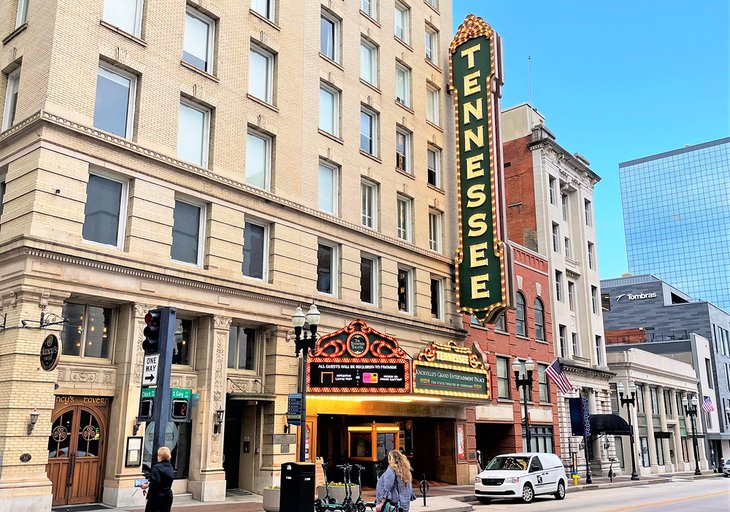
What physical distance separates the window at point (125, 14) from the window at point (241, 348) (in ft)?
35.5

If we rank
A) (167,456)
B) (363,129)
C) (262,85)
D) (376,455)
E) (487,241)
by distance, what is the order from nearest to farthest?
(167,456) < (262,85) < (376,455) < (363,129) < (487,241)

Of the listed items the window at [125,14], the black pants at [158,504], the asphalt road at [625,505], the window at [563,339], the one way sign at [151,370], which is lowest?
the asphalt road at [625,505]

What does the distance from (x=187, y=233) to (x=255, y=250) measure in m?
3.13

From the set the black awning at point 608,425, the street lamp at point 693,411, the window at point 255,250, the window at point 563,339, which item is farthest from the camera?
the street lamp at point 693,411

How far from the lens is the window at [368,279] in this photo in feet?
102

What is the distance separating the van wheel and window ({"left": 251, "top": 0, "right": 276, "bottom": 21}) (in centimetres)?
2160

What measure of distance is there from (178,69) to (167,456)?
15915mm

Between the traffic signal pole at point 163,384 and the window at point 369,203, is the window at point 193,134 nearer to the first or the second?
the window at point 369,203

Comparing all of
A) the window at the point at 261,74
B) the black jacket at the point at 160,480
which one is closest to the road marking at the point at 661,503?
the black jacket at the point at 160,480

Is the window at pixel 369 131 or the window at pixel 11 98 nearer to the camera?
the window at pixel 11 98

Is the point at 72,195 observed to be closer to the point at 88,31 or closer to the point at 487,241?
the point at 88,31

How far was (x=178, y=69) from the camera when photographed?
23.7 metres

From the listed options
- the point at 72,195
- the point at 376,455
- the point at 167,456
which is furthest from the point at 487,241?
the point at 167,456

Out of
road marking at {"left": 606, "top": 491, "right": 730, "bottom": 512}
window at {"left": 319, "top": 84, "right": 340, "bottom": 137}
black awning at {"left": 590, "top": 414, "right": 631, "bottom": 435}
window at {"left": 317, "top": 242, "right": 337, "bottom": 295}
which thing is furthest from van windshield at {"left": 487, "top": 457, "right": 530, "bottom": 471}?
black awning at {"left": 590, "top": 414, "right": 631, "bottom": 435}
